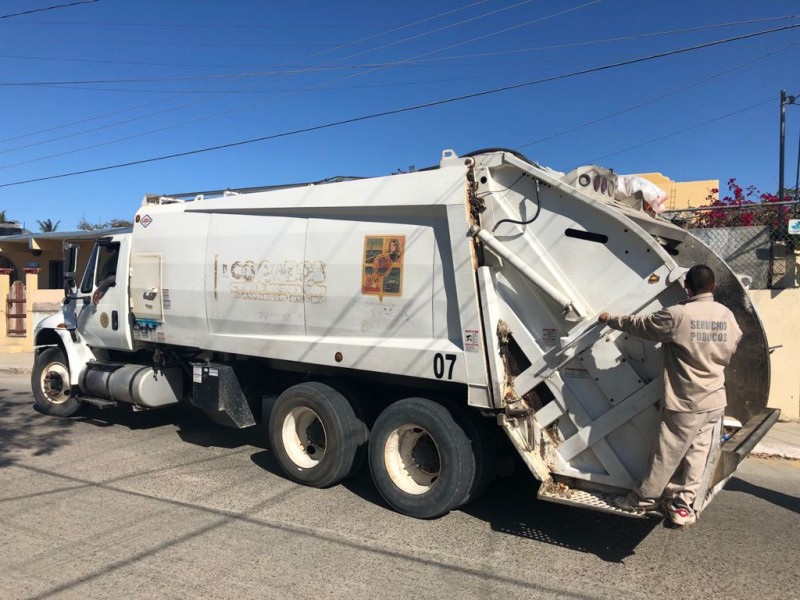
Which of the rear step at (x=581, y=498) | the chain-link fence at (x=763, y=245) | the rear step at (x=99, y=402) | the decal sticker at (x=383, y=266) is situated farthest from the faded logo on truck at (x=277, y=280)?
the chain-link fence at (x=763, y=245)

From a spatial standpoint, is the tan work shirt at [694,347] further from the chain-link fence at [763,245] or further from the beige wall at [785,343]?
the beige wall at [785,343]

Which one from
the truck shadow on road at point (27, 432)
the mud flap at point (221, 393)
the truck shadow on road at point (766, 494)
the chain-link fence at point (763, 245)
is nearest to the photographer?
the truck shadow on road at point (766, 494)

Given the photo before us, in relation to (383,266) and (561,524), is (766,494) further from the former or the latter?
(383,266)

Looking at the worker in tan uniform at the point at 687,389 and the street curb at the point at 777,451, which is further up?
the worker in tan uniform at the point at 687,389

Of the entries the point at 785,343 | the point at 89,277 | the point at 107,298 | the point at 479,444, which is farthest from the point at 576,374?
the point at 89,277

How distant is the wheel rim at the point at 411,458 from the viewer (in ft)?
17.0

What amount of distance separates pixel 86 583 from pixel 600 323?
389 cm

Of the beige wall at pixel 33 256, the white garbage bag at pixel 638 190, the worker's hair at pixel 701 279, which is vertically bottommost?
the worker's hair at pixel 701 279

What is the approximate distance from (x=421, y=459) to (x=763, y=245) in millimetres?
6549

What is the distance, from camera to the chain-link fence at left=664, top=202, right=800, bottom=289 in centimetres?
848

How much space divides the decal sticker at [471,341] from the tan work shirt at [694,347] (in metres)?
1.21

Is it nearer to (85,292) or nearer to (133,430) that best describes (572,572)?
(133,430)

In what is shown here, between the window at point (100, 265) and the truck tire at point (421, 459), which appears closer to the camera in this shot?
the truck tire at point (421, 459)

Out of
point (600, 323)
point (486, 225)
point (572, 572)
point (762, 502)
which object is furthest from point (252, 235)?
point (762, 502)
